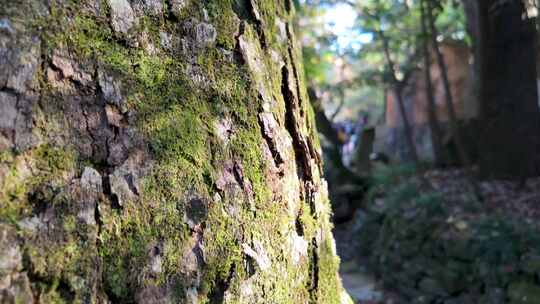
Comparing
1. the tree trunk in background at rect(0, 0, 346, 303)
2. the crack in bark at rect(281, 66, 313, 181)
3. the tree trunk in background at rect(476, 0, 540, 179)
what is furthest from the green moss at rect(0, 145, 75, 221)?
the tree trunk in background at rect(476, 0, 540, 179)

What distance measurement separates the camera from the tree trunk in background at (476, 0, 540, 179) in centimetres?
771

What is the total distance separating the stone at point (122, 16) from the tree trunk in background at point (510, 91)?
7.56 meters

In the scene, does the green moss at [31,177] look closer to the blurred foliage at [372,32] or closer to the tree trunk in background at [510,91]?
the tree trunk in background at [510,91]

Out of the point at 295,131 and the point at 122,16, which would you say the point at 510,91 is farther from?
the point at 122,16

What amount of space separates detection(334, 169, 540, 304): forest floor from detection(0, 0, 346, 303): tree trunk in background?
15.4 feet

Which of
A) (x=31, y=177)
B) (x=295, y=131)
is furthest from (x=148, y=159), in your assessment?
(x=295, y=131)

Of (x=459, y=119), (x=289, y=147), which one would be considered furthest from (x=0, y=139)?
(x=459, y=119)

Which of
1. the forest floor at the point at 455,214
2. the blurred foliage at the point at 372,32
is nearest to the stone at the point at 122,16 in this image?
the forest floor at the point at 455,214

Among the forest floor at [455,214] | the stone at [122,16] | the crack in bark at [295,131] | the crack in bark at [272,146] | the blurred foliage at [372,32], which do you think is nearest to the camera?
the stone at [122,16]

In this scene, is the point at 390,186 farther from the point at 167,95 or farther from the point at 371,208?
the point at 167,95

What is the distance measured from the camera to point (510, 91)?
7793mm

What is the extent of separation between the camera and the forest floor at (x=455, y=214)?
21.3 ft

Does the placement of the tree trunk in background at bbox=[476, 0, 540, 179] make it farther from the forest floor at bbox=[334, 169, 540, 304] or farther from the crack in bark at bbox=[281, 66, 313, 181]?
→ the crack in bark at bbox=[281, 66, 313, 181]

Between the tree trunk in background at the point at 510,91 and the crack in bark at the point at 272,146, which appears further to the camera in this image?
the tree trunk in background at the point at 510,91
